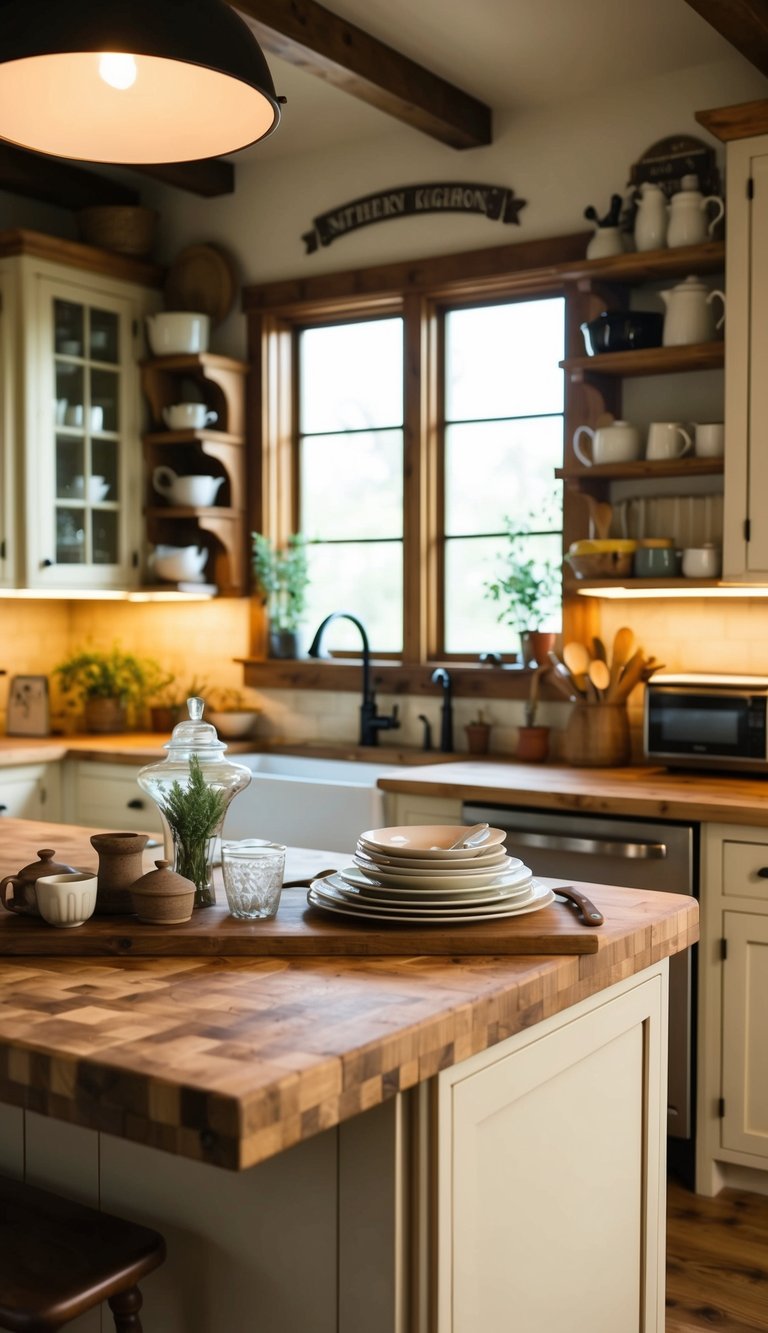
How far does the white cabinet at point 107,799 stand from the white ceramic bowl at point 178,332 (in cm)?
156

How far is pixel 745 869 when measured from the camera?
3188mm

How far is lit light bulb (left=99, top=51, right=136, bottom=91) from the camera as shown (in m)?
1.91

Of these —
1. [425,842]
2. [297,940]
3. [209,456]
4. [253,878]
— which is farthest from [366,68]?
[297,940]

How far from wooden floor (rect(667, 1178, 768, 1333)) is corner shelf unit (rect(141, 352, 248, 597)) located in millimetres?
2738

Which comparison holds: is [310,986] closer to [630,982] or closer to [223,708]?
[630,982]

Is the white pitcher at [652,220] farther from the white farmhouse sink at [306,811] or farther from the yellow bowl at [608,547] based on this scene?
the white farmhouse sink at [306,811]

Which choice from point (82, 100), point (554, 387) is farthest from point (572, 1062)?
point (554, 387)

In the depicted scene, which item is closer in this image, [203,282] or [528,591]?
[528,591]

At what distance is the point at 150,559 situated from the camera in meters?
5.02

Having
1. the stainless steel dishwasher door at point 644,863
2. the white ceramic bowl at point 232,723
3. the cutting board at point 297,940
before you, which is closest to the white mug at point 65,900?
the cutting board at point 297,940

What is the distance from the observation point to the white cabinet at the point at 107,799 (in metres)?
4.45

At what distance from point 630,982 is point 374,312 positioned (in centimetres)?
337

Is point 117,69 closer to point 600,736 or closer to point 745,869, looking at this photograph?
point 745,869

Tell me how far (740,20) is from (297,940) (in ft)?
8.50
